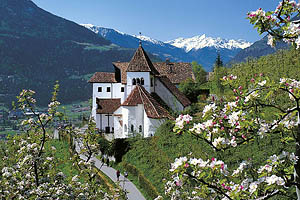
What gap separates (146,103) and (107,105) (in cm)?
1503

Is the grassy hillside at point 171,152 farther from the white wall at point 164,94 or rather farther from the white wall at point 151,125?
the white wall at point 164,94

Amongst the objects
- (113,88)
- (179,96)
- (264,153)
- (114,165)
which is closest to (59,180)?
(264,153)

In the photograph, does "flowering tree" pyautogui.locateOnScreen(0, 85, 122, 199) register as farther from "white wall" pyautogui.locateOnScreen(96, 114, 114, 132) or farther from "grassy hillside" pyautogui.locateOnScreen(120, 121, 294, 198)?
"white wall" pyautogui.locateOnScreen(96, 114, 114, 132)

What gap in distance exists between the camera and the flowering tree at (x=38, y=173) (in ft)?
26.4

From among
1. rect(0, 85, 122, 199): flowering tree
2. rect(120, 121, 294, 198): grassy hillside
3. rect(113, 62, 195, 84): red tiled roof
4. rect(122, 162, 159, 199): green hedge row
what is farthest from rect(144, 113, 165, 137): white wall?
rect(0, 85, 122, 199): flowering tree

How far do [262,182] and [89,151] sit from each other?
706 centimetres

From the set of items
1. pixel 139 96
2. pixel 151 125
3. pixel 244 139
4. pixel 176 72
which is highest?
pixel 176 72

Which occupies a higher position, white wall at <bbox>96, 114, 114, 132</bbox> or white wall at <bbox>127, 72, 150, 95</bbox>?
white wall at <bbox>127, 72, 150, 95</bbox>

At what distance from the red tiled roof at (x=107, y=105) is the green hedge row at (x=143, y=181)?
17.8m

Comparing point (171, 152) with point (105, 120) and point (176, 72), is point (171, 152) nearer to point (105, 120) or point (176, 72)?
point (105, 120)

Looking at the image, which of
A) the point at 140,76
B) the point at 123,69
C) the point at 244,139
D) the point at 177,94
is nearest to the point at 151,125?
the point at 140,76

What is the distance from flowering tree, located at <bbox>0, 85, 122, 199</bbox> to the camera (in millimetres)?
8039

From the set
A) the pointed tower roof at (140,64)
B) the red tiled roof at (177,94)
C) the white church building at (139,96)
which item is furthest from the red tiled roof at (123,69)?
the pointed tower roof at (140,64)

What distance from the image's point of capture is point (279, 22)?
4.82m
